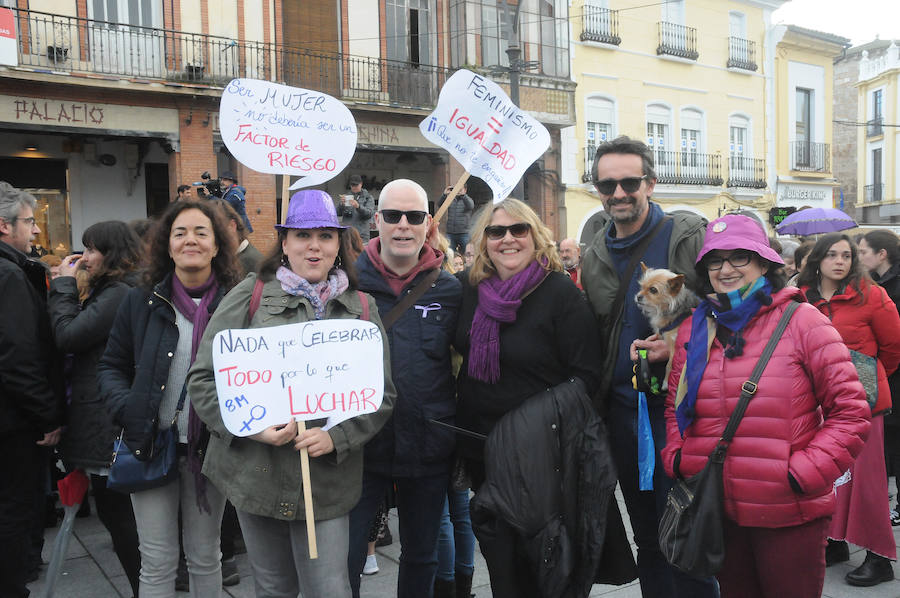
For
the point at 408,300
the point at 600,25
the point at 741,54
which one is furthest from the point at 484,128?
the point at 741,54

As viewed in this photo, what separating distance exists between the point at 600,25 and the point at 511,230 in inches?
790

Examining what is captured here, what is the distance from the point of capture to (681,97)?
23.3 m

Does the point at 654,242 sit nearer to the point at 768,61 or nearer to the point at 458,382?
the point at 458,382

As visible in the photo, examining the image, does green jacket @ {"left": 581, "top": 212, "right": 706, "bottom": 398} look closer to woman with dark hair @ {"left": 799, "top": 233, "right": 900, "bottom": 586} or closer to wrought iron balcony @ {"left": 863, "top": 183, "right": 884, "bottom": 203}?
woman with dark hair @ {"left": 799, "top": 233, "right": 900, "bottom": 586}

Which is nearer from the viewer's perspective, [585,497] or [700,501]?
[700,501]

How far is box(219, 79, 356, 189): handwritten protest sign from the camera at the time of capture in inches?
139

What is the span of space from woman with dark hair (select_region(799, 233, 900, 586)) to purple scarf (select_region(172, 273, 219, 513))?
3.78 metres

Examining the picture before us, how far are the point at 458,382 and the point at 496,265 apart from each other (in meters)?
0.58

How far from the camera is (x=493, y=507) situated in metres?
→ 3.03

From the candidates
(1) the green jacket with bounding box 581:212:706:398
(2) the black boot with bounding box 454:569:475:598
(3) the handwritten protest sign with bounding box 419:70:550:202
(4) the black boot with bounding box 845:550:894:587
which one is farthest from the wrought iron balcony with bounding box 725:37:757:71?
(2) the black boot with bounding box 454:569:475:598

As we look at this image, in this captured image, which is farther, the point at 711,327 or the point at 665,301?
the point at 665,301

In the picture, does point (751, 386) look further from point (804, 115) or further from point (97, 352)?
point (804, 115)

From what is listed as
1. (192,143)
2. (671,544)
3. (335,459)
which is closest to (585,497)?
(671,544)

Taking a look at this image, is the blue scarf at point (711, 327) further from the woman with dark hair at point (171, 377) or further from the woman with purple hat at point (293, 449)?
the woman with dark hair at point (171, 377)
